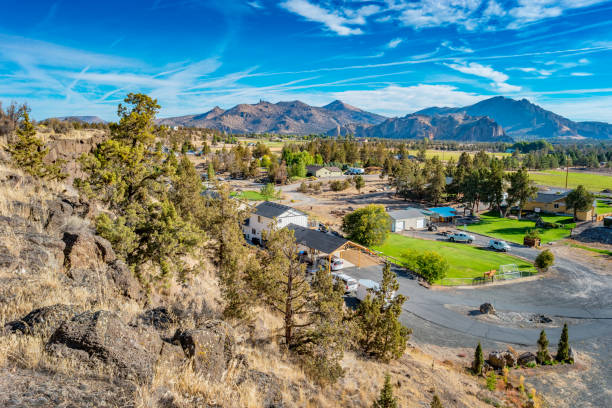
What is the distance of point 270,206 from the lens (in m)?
45.1

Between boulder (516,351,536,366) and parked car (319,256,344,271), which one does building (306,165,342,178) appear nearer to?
parked car (319,256,344,271)

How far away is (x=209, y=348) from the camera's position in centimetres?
638

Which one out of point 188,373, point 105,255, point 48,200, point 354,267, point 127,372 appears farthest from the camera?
point 354,267

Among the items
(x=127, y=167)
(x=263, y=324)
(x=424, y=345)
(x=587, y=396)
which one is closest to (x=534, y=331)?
(x=587, y=396)

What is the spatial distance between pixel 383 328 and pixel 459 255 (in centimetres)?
2807

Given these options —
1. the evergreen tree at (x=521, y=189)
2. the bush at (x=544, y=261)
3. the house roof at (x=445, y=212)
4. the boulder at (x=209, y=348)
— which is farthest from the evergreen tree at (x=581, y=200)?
the boulder at (x=209, y=348)

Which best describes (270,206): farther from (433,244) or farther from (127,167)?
(127,167)

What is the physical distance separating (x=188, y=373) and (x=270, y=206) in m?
39.8

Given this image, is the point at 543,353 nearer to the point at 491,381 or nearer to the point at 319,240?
the point at 491,381

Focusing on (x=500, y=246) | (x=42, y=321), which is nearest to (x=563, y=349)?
(x=500, y=246)

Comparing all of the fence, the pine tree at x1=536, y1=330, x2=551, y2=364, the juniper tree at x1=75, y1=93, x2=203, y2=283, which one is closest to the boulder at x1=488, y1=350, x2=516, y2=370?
the pine tree at x1=536, y1=330, x2=551, y2=364

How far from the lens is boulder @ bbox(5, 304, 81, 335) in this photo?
504cm

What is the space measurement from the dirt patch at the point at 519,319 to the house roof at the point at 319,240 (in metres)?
11.3

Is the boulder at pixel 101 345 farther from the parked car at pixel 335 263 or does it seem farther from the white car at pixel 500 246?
the white car at pixel 500 246
